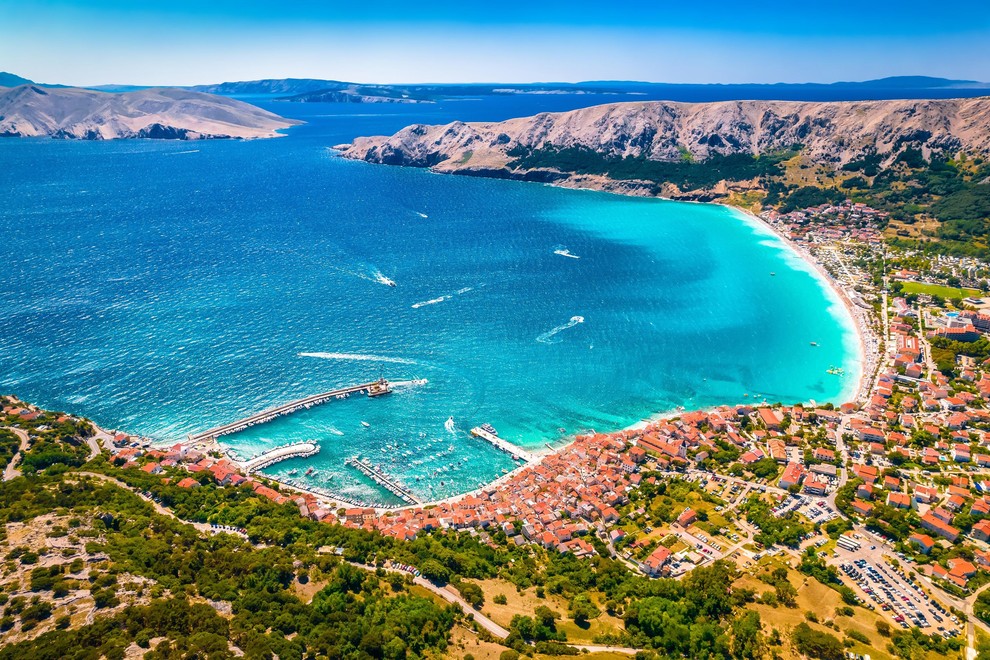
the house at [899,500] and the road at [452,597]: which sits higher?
the house at [899,500]

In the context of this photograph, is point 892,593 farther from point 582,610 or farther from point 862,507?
point 582,610

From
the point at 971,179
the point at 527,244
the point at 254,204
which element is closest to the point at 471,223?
the point at 527,244

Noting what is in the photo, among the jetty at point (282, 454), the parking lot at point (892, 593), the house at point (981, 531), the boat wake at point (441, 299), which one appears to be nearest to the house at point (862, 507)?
the parking lot at point (892, 593)

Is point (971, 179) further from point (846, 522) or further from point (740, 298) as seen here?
point (846, 522)

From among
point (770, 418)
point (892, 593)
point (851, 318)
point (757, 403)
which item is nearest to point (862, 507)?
point (892, 593)

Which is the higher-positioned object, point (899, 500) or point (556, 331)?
point (556, 331)

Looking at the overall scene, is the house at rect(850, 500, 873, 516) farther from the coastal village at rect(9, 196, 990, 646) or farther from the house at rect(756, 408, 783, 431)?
the house at rect(756, 408, 783, 431)

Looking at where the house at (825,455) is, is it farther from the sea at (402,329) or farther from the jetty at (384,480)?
the jetty at (384,480)
